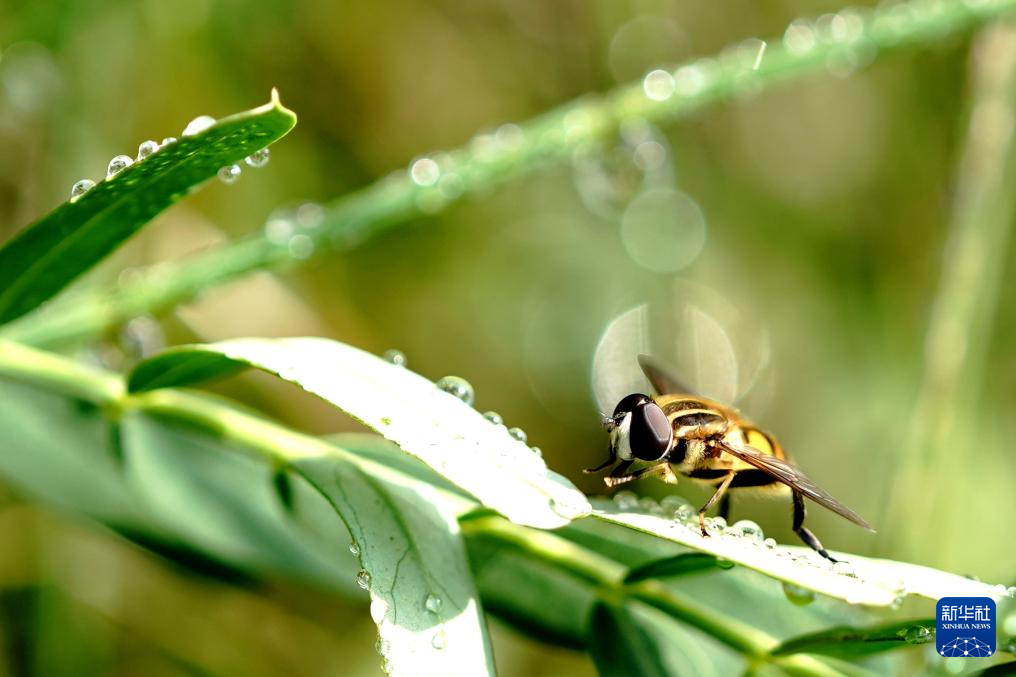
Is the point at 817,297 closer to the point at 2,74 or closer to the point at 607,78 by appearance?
the point at 607,78

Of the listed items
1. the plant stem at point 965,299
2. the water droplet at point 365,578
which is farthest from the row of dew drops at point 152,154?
the plant stem at point 965,299

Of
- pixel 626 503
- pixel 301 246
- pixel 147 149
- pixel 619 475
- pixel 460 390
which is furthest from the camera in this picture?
pixel 301 246

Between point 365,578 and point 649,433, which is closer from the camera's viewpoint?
point 365,578

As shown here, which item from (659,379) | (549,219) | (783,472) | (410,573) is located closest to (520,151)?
(659,379)

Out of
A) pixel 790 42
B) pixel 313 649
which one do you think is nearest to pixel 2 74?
pixel 313 649

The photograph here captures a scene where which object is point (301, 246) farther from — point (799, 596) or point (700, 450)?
point (799, 596)

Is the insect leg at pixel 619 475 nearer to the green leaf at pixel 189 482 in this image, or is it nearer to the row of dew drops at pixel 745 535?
the row of dew drops at pixel 745 535

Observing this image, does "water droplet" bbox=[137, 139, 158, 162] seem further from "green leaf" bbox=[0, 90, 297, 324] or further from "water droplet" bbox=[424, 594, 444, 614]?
"water droplet" bbox=[424, 594, 444, 614]
